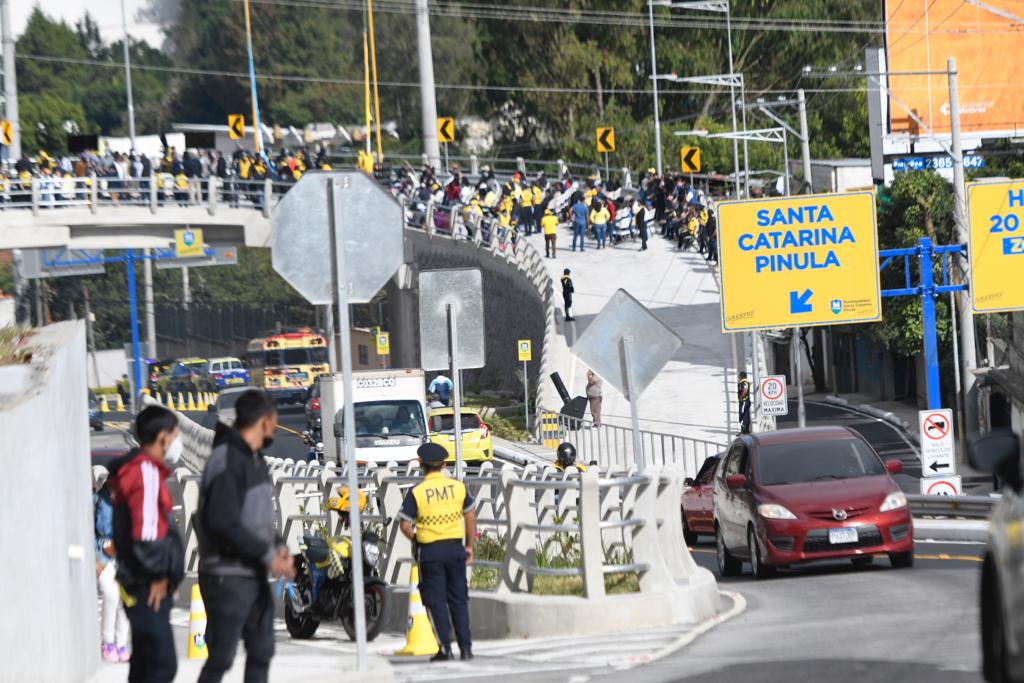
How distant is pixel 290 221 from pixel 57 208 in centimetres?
5111

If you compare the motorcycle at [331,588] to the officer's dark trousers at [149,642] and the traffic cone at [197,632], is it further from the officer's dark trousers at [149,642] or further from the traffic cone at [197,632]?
the officer's dark trousers at [149,642]

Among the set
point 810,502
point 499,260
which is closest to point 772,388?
point 499,260

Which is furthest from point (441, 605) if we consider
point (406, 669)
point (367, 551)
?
point (367, 551)

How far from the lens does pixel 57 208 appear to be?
60.7m

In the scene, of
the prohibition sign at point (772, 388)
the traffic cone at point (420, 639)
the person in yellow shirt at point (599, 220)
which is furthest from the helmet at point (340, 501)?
the person in yellow shirt at point (599, 220)

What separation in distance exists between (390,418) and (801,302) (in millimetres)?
8479

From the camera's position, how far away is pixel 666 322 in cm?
4731

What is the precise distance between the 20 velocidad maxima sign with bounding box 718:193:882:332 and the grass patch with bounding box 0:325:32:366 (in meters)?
24.4

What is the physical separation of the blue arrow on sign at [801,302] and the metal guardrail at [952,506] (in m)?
10.1

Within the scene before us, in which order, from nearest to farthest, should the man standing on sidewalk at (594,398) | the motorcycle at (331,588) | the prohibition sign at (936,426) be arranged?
the motorcycle at (331,588), the prohibition sign at (936,426), the man standing on sidewalk at (594,398)

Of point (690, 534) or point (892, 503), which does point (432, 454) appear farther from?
point (690, 534)

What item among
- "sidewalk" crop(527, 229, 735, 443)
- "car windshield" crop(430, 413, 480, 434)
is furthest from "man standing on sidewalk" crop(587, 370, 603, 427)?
"car windshield" crop(430, 413, 480, 434)

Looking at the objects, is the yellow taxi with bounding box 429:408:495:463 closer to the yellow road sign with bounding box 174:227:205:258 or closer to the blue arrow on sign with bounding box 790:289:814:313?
the blue arrow on sign with bounding box 790:289:814:313

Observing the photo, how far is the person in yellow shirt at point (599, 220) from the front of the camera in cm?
6150
